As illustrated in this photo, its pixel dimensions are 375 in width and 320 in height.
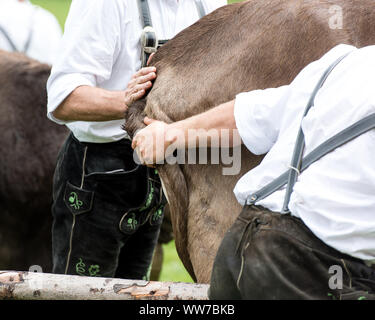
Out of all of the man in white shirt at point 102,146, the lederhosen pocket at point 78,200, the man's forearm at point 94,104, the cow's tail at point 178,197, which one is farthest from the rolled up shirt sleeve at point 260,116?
the lederhosen pocket at point 78,200

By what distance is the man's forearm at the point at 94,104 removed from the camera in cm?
233

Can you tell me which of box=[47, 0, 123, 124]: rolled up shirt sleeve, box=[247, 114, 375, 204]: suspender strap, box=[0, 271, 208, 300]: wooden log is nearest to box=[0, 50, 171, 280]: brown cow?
box=[47, 0, 123, 124]: rolled up shirt sleeve

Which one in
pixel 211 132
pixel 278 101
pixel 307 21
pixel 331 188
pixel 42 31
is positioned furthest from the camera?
pixel 42 31

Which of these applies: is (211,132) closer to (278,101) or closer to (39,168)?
(278,101)

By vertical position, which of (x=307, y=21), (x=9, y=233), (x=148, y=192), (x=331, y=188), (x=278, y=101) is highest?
(x=307, y=21)

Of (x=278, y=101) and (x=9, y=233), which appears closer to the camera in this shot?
(x=278, y=101)

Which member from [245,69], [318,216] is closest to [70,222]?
[245,69]

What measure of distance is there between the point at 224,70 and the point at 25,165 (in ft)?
5.18

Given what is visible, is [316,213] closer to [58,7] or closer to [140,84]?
[140,84]

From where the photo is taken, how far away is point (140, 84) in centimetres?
213

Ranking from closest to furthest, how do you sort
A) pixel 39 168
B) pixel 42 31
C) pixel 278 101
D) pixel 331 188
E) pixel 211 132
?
pixel 331 188 → pixel 278 101 → pixel 211 132 → pixel 39 168 → pixel 42 31

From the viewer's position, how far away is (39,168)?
10.8 ft

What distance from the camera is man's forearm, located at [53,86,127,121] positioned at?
233cm

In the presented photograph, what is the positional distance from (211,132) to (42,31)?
9.06 feet
